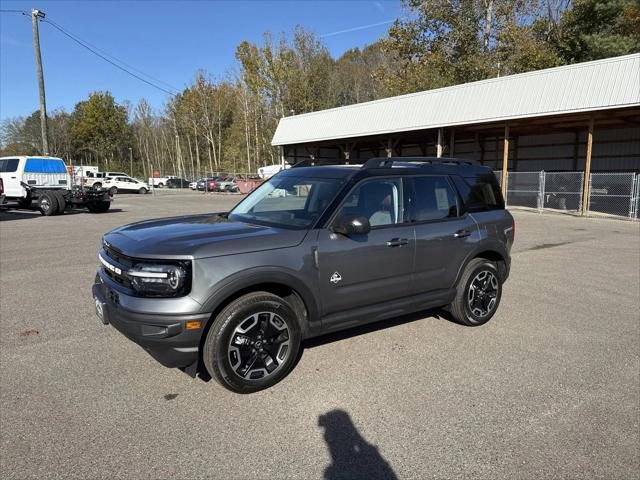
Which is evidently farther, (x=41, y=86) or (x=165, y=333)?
(x=41, y=86)

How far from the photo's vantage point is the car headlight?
3215 mm

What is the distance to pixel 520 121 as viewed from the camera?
2112cm

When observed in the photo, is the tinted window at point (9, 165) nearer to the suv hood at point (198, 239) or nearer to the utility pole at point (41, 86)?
the utility pole at point (41, 86)

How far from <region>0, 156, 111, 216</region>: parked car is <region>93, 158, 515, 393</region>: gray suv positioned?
633 inches

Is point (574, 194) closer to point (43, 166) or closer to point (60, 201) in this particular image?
point (60, 201)

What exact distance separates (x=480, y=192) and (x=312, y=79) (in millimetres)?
48592

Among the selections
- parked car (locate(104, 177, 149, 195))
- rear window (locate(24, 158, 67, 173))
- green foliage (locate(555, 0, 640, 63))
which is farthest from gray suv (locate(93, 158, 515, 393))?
parked car (locate(104, 177, 149, 195))

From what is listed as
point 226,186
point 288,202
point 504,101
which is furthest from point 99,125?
point 288,202

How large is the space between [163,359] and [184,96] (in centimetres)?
6280

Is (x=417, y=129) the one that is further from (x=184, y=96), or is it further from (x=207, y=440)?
(x=184, y=96)

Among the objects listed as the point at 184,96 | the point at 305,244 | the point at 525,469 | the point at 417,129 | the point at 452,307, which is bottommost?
the point at 525,469

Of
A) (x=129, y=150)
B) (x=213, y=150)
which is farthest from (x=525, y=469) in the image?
(x=129, y=150)

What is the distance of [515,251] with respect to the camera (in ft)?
33.7

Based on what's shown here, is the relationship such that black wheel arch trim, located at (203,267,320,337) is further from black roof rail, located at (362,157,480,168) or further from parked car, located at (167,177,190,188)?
parked car, located at (167,177,190,188)
